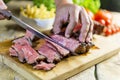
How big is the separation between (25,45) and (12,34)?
0.36m

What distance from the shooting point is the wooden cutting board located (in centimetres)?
102

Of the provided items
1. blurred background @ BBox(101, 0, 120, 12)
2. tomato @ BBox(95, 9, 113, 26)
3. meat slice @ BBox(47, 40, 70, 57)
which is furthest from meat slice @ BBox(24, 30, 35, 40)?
blurred background @ BBox(101, 0, 120, 12)

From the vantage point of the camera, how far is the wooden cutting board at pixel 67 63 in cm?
102

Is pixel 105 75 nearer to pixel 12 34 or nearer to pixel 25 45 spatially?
pixel 25 45

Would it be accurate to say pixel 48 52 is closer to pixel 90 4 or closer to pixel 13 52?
pixel 13 52

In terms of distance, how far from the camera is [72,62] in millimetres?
1114

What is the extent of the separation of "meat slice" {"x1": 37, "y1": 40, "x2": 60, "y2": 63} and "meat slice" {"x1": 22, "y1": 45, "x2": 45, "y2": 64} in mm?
20

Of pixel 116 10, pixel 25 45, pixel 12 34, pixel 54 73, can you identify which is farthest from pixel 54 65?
pixel 116 10

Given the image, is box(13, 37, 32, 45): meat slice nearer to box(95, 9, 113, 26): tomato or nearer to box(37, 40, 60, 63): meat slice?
box(37, 40, 60, 63): meat slice

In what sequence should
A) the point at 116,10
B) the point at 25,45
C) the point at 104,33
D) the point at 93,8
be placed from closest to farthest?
the point at 25,45
the point at 104,33
the point at 93,8
the point at 116,10

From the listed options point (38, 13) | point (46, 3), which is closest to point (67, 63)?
point (38, 13)

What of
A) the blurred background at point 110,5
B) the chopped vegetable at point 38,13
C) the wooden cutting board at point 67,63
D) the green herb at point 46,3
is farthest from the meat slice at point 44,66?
the blurred background at point 110,5

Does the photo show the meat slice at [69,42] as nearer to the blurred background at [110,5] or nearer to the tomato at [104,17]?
the tomato at [104,17]

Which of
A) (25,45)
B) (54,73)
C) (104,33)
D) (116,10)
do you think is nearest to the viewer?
(54,73)
